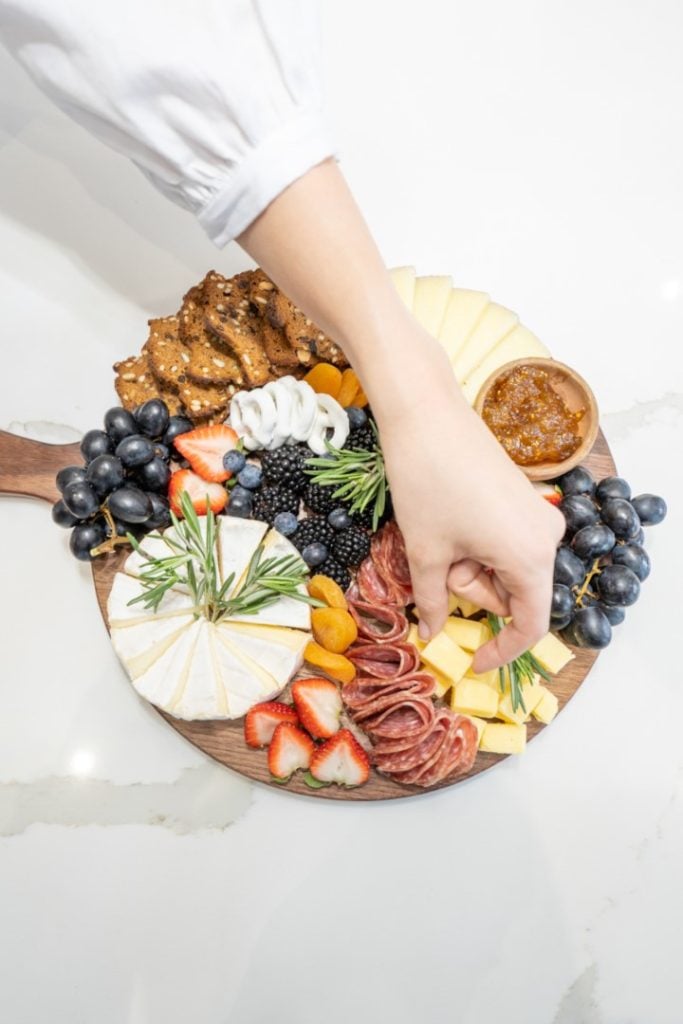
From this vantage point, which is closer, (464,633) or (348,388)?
(464,633)

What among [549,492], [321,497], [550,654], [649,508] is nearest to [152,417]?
[321,497]

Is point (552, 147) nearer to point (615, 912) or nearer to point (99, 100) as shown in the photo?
point (99, 100)

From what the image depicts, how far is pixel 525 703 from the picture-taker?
150 centimetres

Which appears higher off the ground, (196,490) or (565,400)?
(565,400)

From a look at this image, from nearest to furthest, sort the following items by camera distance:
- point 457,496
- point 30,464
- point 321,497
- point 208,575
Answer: point 457,496, point 208,575, point 321,497, point 30,464

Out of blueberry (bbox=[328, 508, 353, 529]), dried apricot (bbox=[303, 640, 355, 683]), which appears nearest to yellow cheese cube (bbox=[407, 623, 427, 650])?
dried apricot (bbox=[303, 640, 355, 683])

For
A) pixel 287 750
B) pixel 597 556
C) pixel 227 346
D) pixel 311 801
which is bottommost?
pixel 311 801

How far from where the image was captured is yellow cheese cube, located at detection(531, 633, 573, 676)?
1512 millimetres

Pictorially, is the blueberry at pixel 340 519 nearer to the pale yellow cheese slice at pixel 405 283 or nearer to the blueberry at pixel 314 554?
the blueberry at pixel 314 554

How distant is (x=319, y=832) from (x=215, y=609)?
20.9 inches

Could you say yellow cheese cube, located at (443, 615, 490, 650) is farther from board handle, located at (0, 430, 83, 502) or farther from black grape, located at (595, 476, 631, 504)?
board handle, located at (0, 430, 83, 502)

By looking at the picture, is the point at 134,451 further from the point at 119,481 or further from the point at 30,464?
the point at 30,464

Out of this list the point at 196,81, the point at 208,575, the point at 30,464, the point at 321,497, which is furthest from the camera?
the point at 30,464

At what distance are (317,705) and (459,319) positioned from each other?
83 centimetres
